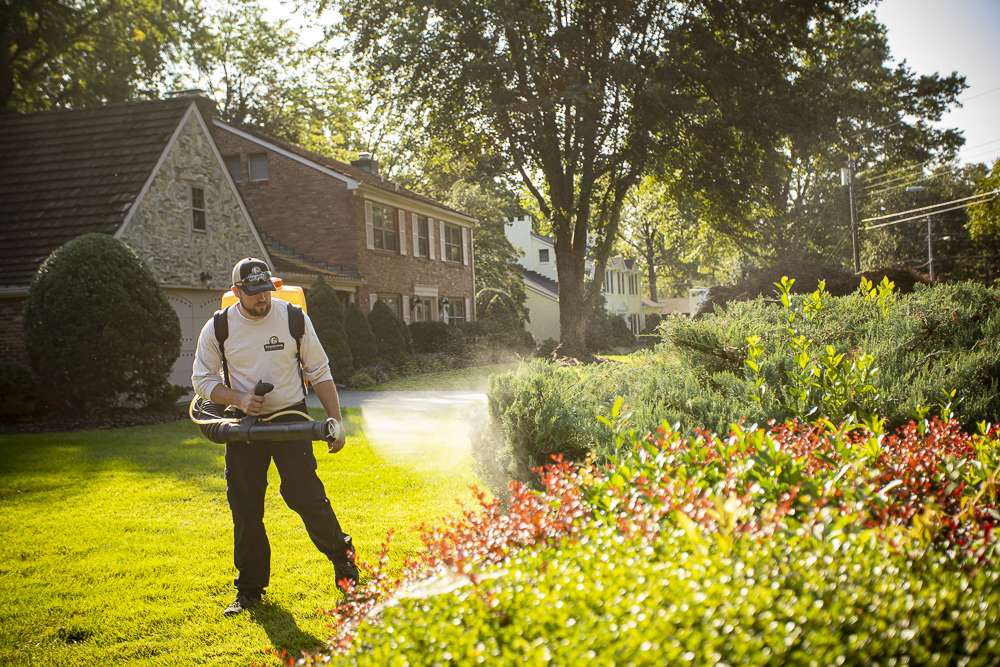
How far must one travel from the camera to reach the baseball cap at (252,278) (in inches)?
199

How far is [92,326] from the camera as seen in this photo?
1428cm

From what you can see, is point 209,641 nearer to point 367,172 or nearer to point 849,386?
point 849,386

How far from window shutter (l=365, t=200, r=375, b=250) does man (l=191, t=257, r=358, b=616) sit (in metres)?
23.5

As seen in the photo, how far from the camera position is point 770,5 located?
24.6 meters

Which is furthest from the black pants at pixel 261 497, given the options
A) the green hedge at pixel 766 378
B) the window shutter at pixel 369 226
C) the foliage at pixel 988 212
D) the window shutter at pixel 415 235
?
the foliage at pixel 988 212

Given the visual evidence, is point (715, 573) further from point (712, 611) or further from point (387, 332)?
point (387, 332)

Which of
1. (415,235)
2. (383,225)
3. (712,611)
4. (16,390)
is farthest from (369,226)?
(712,611)

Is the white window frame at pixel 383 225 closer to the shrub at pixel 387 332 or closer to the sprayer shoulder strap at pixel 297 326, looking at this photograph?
the shrub at pixel 387 332

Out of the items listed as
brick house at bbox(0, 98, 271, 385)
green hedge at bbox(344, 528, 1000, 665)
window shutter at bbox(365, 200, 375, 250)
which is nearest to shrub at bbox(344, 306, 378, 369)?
brick house at bbox(0, 98, 271, 385)

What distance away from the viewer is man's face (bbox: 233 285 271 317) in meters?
5.12

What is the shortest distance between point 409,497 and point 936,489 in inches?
227

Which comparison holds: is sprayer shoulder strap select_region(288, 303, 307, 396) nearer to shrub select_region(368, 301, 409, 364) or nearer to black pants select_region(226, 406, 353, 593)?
black pants select_region(226, 406, 353, 593)

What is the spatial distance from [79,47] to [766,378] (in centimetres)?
3118

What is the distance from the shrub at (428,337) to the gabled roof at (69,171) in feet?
40.9
